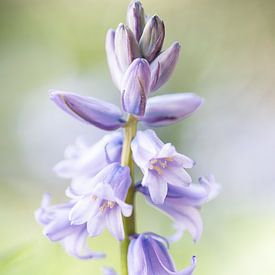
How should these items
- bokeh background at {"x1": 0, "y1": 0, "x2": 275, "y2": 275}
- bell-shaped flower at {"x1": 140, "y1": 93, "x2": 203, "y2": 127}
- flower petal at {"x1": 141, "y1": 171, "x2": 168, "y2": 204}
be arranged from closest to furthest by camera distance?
flower petal at {"x1": 141, "y1": 171, "x2": 168, "y2": 204}, bell-shaped flower at {"x1": 140, "y1": 93, "x2": 203, "y2": 127}, bokeh background at {"x1": 0, "y1": 0, "x2": 275, "y2": 275}

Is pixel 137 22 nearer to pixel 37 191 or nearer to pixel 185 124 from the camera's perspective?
pixel 37 191

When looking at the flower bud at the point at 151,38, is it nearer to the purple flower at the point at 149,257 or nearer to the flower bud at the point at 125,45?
the flower bud at the point at 125,45

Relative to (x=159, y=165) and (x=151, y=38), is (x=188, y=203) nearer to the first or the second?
(x=159, y=165)

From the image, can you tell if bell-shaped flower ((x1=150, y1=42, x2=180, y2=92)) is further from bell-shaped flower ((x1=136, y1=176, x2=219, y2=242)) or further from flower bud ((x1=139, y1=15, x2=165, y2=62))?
bell-shaped flower ((x1=136, y1=176, x2=219, y2=242))

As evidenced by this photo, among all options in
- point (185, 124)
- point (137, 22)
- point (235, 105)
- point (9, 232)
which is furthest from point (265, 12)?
point (137, 22)

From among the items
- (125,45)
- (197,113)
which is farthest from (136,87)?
(197,113)

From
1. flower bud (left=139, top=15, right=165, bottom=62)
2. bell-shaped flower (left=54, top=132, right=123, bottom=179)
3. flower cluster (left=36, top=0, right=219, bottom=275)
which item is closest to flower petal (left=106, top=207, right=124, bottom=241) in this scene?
flower cluster (left=36, top=0, right=219, bottom=275)
